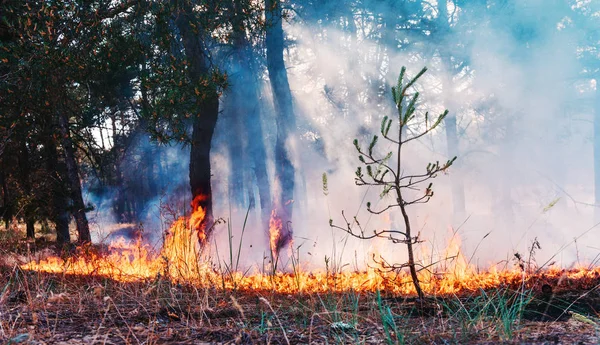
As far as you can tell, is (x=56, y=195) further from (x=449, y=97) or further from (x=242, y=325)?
(x=449, y=97)

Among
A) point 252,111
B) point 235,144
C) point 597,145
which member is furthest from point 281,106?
point 597,145

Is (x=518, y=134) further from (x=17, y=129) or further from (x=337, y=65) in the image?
(x=17, y=129)

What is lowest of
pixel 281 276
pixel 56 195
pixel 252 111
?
pixel 281 276

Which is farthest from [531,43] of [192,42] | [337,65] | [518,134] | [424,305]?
[424,305]

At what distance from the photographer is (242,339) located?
2895mm

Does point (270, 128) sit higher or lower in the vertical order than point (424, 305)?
higher

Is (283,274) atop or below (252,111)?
below

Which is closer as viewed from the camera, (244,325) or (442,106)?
(244,325)

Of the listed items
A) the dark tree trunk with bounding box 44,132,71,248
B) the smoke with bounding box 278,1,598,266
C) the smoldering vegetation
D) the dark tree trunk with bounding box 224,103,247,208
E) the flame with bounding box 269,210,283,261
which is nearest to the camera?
the flame with bounding box 269,210,283,261

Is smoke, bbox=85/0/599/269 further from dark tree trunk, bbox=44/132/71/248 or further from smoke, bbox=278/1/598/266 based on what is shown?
dark tree trunk, bbox=44/132/71/248

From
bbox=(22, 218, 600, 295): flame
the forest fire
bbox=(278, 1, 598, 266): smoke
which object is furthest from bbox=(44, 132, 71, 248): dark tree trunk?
bbox=(278, 1, 598, 266): smoke

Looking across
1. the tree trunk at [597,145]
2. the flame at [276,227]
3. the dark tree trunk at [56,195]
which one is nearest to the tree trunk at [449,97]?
the tree trunk at [597,145]

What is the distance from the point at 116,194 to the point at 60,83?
1787 centimetres

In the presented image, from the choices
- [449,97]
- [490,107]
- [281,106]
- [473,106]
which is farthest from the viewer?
[449,97]
